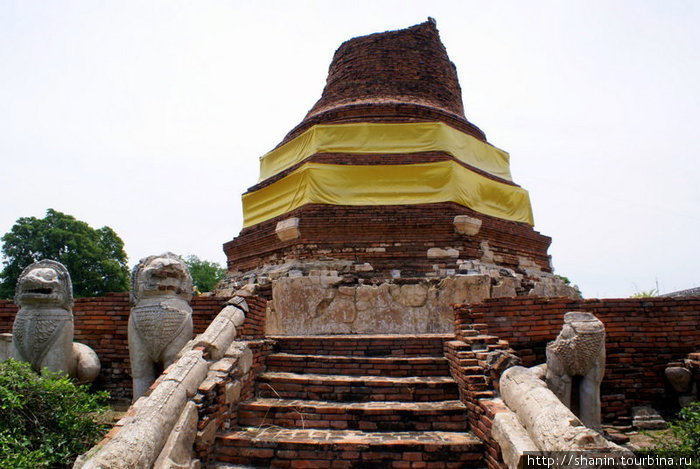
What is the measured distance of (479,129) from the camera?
10.8 m

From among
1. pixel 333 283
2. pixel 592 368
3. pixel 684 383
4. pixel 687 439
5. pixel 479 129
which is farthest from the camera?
pixel 479 129

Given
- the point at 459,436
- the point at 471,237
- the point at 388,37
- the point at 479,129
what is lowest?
the point at 459,436

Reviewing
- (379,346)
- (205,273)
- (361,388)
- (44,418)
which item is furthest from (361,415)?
(205,273)

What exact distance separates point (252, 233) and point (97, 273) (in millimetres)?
15766

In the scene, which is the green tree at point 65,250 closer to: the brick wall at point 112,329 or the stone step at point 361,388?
the brick wall at point 112,329

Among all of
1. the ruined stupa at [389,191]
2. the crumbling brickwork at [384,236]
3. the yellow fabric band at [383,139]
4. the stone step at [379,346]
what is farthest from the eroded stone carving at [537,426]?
the yellow fabric band at [383,139]

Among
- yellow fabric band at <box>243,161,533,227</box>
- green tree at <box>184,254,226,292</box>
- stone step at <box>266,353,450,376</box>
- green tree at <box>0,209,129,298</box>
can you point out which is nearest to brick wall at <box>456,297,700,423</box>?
stone step at <box>266,353,450,376</box>

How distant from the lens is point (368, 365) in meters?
4.97

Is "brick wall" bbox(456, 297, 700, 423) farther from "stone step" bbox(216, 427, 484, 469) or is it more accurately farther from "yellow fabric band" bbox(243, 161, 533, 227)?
"yellow fabric band" bbox(243, 161, 533, 227)

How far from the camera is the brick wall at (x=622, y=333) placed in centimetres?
486

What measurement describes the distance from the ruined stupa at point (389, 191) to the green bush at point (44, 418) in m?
4.24

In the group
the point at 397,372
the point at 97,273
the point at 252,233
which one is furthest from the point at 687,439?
the point at 97,273

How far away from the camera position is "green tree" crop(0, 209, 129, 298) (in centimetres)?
2111

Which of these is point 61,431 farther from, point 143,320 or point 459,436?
point 459,436
